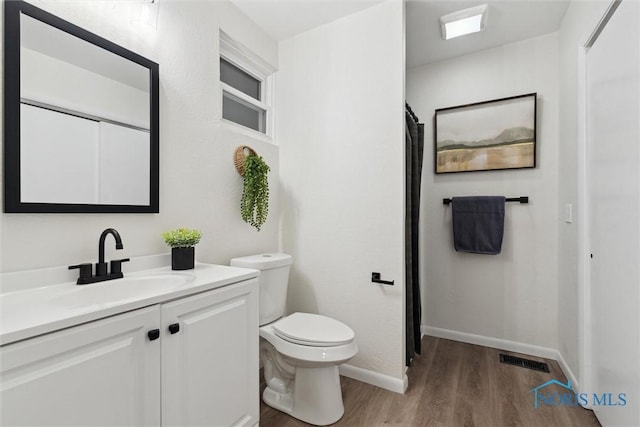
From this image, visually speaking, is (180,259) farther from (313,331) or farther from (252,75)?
(252,75)

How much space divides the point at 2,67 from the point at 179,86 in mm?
705

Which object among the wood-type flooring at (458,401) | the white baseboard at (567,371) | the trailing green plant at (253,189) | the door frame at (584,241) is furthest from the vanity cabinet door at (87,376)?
the white baseboard at (567,371)

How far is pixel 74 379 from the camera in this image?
2.70 ft

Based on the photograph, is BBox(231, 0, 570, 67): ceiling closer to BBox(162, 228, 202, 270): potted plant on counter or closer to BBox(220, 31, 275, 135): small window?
BBox(220, 31, 275, 135): small window

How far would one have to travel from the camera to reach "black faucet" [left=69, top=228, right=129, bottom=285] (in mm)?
1200

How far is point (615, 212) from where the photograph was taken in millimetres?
1382

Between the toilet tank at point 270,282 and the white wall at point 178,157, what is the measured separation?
0.70ft

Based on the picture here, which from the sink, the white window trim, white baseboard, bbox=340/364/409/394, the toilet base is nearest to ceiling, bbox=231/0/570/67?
the white window trim

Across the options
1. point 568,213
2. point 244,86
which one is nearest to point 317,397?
point 568,213

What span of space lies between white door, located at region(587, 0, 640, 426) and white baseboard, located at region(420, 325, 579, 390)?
0.67m

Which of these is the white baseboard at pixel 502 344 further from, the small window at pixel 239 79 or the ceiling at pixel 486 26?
the small window at pixel 239 79

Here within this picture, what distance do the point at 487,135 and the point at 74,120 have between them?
2723 mm

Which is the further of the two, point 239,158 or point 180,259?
point 239,158

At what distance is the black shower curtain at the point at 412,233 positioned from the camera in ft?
6.54
